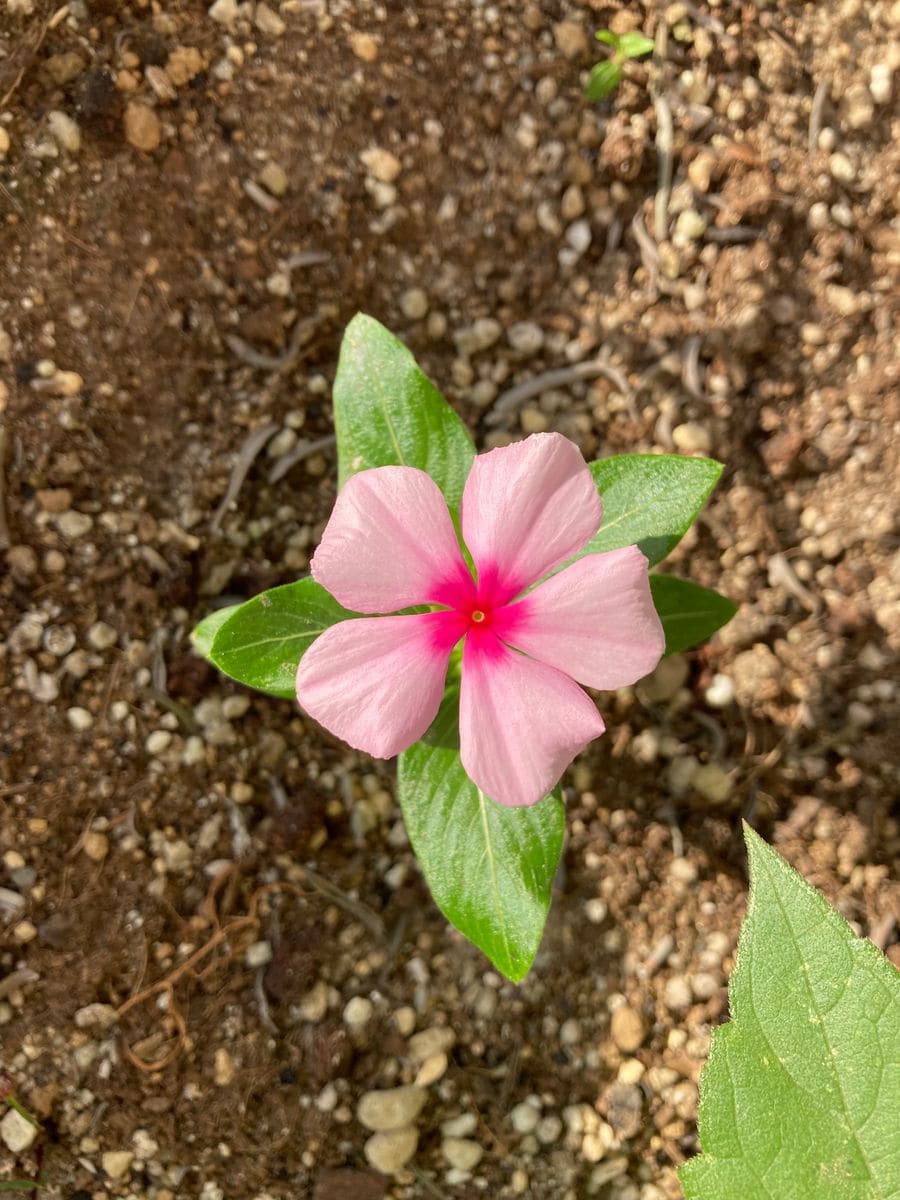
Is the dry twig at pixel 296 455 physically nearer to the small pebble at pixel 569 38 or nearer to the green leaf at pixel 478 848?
the green leaf at pixel 478 848

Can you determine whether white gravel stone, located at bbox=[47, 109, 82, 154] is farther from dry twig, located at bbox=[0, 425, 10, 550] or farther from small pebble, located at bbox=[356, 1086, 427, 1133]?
small pebble, located at bbox=[356, 1086, 427, 1133]

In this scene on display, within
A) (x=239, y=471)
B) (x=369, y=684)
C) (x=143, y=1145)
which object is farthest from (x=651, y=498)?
(x=143, y=1145)

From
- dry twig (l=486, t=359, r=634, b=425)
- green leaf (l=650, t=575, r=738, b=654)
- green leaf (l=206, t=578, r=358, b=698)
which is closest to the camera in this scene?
green leaf (l=206, t=578, r=358, b=698)

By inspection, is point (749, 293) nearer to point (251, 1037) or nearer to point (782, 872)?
point (782, 872)

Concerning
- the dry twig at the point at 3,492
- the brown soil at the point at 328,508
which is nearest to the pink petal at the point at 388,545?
the brown soil at the point at 328,508

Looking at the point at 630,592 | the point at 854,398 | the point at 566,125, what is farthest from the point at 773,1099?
the point at 566,125

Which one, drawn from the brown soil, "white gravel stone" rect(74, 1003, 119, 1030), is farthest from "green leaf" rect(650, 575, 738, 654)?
"white gravel stone" rect(74, 1003, 119, 1030)

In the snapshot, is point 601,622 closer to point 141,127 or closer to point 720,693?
point 720,693
